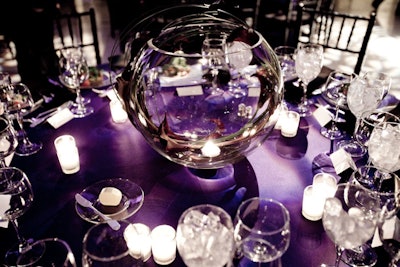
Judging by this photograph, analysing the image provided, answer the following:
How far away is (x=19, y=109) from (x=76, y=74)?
31 cm

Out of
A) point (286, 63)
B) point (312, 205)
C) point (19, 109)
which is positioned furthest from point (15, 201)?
point (286, 63)

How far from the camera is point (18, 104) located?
1631 millimetres

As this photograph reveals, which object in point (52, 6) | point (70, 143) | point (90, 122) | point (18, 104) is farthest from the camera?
point (52, 6)

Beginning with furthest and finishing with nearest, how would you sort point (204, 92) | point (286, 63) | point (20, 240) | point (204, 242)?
point (286, 63) → point (204, 92) → point (20, 240) → point (204, 242)

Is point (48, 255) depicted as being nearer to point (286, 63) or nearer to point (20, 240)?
point (20, 240)

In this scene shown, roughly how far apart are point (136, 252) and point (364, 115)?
1006mm

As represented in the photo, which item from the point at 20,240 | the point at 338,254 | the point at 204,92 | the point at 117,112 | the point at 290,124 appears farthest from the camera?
the point at 204,92

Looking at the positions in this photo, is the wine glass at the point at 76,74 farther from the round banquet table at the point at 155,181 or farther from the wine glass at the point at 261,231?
the wine glass at the point at 261,231

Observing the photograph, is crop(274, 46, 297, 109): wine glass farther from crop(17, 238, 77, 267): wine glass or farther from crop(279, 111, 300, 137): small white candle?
crop(17, 238, 77, 267): wine glass

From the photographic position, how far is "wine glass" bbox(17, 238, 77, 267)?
3.24 feet

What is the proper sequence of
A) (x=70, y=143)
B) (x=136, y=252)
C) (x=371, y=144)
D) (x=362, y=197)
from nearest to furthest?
(x=136, y=252) → (x=362, y=197) → (x=371, y=144) → (x=70, y=143)

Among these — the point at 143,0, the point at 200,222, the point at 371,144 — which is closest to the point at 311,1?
the point at 143,0

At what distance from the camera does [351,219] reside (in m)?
0.97

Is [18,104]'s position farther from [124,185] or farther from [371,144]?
[371,144]
